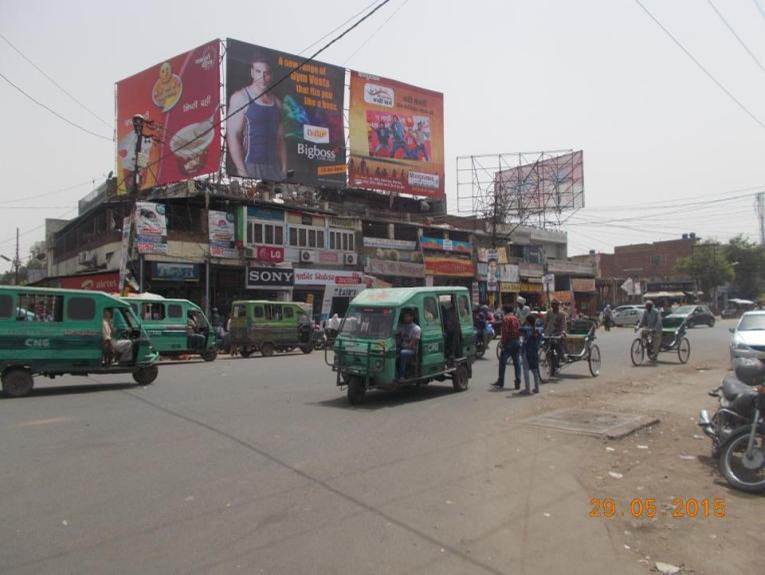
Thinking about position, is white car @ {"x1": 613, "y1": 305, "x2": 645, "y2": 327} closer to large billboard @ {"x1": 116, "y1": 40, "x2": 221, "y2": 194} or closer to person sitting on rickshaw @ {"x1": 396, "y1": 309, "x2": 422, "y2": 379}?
large billboard @ {"x1": 116, "y1": 40, "x2": 221, "y2": 194}

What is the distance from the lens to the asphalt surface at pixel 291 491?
407 cm

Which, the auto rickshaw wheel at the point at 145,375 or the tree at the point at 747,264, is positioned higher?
the tree at the point at 747,264

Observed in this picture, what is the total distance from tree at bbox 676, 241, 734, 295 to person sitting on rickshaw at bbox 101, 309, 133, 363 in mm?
61676

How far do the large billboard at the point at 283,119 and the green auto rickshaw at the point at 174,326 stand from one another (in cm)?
1401

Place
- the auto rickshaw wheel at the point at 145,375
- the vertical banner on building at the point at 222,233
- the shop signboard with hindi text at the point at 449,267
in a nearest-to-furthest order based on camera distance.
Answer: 1. the auto rickshaw wheel at the point at 145,375
2. the vertical banner on building at the point at 222,233
3. the shop signboard with hindi text at the point at 449,267

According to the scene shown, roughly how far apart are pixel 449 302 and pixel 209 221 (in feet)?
63.4

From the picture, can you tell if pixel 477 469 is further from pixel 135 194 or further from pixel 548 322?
pixel 135 194

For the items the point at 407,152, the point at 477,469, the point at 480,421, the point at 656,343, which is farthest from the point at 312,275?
the point at 477,469

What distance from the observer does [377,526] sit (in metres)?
4.63

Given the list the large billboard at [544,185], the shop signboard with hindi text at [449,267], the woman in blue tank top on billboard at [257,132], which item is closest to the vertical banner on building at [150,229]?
the woman in blue tank top on billboard at [257,132]

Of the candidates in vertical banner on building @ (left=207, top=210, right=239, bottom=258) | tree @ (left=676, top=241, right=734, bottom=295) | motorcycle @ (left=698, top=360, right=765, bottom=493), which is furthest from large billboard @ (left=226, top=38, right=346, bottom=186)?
tree @ (left=676, top=241, right=734, bottom=295)

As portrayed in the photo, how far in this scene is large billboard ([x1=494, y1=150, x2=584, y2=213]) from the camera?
4466cm

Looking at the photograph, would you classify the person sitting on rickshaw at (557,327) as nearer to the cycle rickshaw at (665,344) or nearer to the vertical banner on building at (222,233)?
the cycle rickshaw at (665,344)
